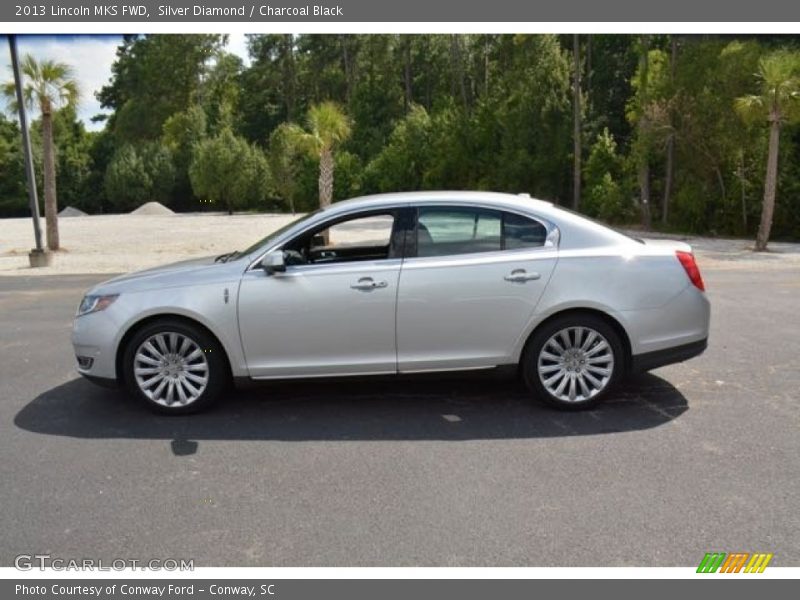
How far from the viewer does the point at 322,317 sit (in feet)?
15.6

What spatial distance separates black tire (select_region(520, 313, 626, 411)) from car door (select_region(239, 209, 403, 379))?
Result: 3.33 feet

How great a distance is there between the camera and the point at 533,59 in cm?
3438

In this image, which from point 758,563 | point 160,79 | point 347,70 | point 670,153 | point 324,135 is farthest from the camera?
point 160,79

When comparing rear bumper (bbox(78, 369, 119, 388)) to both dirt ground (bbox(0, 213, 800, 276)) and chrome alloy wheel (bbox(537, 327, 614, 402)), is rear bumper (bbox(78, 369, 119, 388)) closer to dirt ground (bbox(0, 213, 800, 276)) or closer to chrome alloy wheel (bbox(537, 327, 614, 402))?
chrome alloy wheel (bbox(537, 327, 614, 402))

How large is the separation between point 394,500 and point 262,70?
65351 mm

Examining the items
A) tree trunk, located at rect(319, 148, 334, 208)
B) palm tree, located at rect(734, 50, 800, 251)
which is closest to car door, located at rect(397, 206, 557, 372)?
tree trunk, located at rect(319, 148, 334, 208)

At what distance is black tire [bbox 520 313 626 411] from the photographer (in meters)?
4.86

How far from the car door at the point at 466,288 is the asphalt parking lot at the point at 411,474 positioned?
39 cm

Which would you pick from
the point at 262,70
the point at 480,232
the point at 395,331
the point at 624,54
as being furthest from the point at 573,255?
the point at 262,70

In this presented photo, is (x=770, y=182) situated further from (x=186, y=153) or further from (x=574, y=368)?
(x=186, y=153)

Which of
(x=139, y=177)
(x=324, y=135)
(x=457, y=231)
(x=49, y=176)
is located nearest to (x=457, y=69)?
(x=139, y=177)

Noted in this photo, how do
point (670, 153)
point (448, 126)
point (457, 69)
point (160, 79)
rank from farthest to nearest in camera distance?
1. point (160, 79)
2. point (457, 69)
3. point (448, 126)
4. point (670, 153)

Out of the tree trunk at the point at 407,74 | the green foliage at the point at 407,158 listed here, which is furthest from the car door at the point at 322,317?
the tree trunk at the point at 407,74

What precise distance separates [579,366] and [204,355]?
276 centimetres
